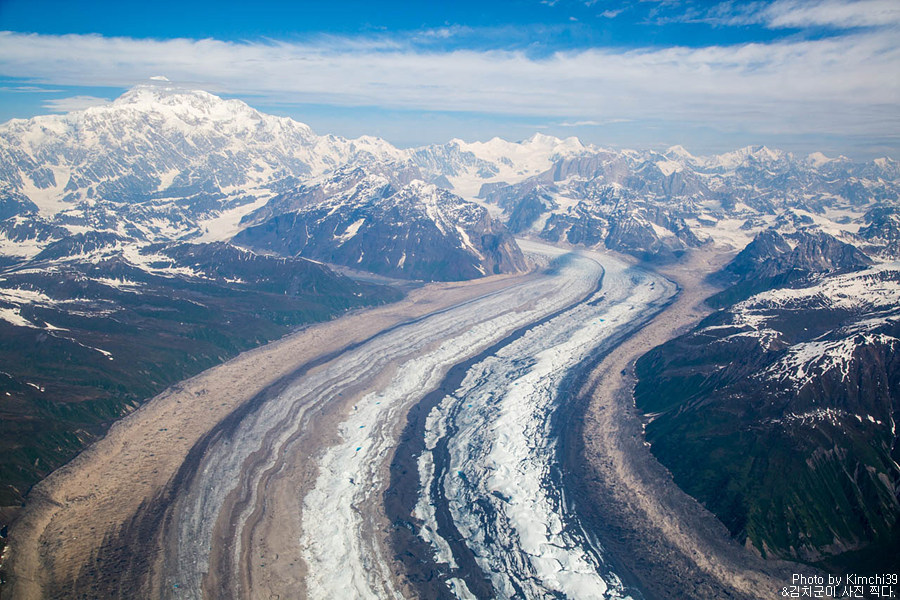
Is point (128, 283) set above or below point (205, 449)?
above

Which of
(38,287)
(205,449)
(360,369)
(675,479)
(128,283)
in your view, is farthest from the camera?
(128,283)

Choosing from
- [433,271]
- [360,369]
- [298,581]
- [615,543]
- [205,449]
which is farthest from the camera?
[433,271]

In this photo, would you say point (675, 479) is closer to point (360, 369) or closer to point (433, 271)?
point (360, 369)

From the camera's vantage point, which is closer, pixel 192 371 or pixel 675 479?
pixel 675 479

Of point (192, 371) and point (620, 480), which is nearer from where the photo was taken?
point (620, 480)

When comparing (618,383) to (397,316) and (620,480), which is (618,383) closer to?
(620,480)

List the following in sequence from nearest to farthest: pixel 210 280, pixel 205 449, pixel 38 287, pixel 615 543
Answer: pixel 615 543 < pixel 205 449 < pixel 38 287 < pixel 210 280

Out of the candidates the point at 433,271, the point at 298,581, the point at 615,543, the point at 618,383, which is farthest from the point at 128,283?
the point at 615,543

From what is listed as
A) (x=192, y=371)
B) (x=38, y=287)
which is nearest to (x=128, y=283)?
(x=38, y=287)

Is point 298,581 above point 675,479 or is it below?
below
